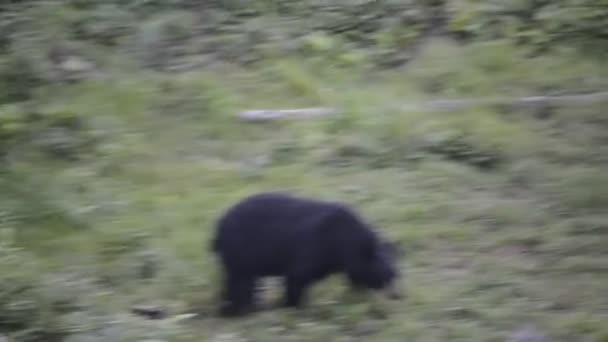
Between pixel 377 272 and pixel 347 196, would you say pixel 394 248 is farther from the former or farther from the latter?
pixel 347 196

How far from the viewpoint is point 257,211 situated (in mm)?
5914

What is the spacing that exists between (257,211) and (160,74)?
314 cm

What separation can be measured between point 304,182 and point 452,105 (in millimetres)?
1490

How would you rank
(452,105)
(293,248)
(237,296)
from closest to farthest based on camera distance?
1. (293,248)
2. (237,296)
3. (452,105)

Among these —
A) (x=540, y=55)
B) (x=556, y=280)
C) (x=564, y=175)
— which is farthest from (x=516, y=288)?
(x=540, y=55)

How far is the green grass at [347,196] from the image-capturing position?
5.95 metres

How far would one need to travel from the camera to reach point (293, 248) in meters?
5.82

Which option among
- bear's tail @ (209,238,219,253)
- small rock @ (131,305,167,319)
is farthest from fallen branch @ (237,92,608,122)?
small rock @ (131,305,167,319)

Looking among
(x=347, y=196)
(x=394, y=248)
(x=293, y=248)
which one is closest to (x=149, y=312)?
(x=293, y=248)

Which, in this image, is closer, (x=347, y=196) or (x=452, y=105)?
(x=347, y=196)

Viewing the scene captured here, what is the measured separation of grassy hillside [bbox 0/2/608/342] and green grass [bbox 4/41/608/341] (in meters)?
0.01

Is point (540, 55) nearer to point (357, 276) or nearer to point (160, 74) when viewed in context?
point (160, 74)

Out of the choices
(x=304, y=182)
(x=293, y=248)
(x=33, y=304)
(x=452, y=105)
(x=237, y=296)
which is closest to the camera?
(x=33, y=304)

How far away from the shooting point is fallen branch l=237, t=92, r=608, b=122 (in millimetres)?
8297
